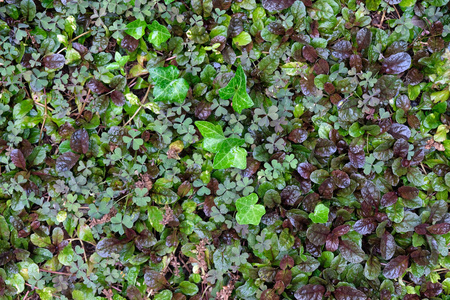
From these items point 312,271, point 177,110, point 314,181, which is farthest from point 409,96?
point 177,110

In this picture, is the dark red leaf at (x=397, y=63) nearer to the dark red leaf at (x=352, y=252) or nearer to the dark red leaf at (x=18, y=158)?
the dark red leaf at (x=352, y=252)

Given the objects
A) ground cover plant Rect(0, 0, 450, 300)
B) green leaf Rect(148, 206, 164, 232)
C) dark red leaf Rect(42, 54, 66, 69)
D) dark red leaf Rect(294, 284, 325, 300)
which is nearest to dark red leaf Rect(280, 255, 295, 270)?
ground cover plant Rect(0, 0, 450, 300)

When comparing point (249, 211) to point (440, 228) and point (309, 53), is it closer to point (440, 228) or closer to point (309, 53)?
point (309, 53)

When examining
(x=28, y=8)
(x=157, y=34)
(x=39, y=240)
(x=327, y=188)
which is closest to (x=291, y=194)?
(x=327, y=188)

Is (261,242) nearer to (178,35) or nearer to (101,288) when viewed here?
(101,288)

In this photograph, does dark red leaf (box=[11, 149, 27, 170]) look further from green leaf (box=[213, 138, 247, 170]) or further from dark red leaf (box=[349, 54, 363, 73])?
dark red leaf (box=[349, 54, 363, 73])

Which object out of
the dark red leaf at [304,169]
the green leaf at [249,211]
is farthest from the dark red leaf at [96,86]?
the dark red leaf at [304,169]
